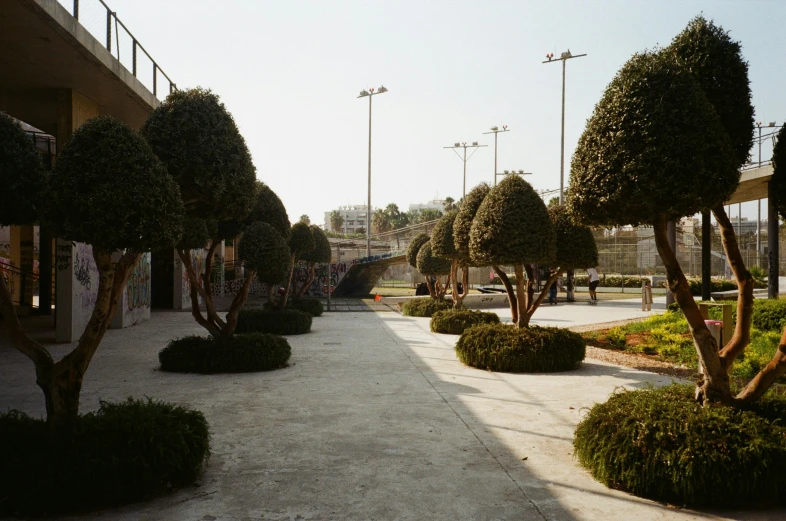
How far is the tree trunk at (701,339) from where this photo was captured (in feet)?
16.8

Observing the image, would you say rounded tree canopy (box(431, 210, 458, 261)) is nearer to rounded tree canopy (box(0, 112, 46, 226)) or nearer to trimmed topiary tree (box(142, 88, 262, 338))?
trimmed topiary tree (box(142, 88, 262, 338))

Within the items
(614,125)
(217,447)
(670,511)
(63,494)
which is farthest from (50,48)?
(670,511)

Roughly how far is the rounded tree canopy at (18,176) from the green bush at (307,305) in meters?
15.0

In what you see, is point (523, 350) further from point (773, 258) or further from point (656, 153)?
point (773, 258)

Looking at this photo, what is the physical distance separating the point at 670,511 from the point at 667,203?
7.57ft

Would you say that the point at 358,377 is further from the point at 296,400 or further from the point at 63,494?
the point at 63,494

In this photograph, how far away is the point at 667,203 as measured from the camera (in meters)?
5.01

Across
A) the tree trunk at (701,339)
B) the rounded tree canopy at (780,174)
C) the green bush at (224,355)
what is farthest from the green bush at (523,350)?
the rounded tree canopy at (780,174)

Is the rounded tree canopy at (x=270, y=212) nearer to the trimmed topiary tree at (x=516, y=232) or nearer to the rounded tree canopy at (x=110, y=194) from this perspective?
the trimmed topiary tree at (x=516, y=232)

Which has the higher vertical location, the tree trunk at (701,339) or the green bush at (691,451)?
the tree trunk at (701,339)

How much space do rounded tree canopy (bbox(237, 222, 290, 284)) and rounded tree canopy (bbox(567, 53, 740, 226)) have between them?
7695 millimetres

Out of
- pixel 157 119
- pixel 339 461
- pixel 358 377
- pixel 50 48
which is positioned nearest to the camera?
pixel 339 461

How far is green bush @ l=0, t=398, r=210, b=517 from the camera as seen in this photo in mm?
4172

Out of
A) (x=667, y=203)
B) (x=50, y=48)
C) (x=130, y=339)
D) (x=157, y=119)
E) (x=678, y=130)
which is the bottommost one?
(x=130, y=339)
